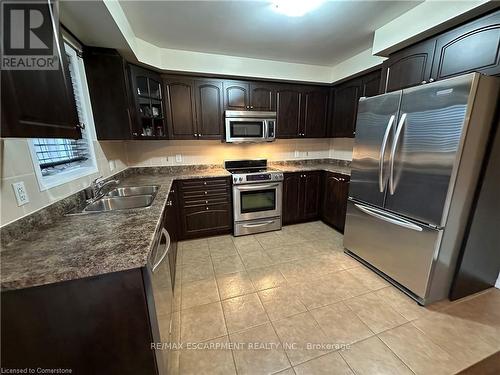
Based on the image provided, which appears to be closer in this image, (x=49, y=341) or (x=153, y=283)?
(x=49, y=341)

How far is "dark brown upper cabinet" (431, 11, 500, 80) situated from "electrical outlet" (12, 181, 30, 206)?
3050 mm

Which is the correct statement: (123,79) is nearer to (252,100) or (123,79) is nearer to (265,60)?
(252,100)

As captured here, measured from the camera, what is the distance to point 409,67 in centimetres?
194

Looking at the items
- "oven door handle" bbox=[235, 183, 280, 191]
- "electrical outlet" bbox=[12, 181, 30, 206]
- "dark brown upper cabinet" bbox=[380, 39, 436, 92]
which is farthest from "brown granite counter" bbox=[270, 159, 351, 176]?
"electrical outlet" bbox=[12, 181, 30, 206]

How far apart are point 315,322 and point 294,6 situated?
8.45 feet

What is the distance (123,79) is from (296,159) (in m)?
2.83

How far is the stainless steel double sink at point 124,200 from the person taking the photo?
1.69 meters

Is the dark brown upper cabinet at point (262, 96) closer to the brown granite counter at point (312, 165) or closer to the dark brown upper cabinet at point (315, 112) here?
the dark brown upper cabinet at point (315, 112)

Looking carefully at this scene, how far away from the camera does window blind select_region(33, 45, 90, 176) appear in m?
1.38

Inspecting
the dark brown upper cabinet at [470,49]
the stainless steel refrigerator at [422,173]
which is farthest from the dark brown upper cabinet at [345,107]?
the dark brown upper cabinet at [470,49]

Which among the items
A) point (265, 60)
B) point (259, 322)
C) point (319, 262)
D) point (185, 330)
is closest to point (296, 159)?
point (265, 60)

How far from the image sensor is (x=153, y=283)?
0.96m

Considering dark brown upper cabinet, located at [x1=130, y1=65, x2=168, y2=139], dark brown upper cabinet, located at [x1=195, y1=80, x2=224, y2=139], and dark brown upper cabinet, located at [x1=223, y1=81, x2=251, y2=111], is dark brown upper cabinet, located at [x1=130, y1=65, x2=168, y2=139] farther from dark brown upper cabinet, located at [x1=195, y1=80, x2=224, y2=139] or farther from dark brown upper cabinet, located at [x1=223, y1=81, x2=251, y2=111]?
dark brown upper cabinet, located at [x1=223, y1=81, x2=251, y2=111]

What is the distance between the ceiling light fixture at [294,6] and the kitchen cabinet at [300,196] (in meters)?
1.93
